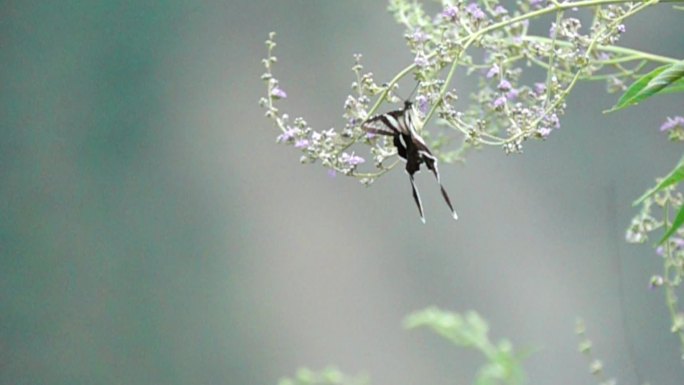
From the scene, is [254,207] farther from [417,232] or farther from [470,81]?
[470,81]

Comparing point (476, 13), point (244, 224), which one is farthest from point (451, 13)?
point (244, 224)

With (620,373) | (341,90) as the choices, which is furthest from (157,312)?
(620,373)

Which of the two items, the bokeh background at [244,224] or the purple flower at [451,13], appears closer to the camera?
the purple flower at [451,13]

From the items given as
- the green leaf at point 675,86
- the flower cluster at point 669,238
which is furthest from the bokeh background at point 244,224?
the green leaf at point 675,86

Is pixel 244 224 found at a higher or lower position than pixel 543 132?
higher

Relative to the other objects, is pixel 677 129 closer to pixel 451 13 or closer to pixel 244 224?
pixel 451 13

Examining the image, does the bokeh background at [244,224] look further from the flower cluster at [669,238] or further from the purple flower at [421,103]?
the purple flower at [421,103]

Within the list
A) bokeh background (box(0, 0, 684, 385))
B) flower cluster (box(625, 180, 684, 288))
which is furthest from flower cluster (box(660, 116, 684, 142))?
bokeh background (box(0, 0, 684, 385))
